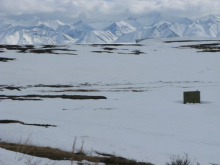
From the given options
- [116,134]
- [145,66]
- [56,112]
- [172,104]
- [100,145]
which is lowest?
[100,145]

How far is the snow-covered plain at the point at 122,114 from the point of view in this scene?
10438 mm

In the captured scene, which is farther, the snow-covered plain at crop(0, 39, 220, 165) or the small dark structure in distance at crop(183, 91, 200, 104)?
the small dark structure in distance at crop(183, 91, 200, 104)

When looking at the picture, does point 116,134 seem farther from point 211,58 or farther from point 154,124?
point 211,58

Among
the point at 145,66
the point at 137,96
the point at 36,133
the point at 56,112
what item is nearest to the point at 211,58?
the point at 145,66

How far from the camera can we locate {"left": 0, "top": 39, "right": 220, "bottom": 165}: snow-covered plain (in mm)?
10438

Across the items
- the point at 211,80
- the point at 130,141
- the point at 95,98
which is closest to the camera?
the point at 130,141

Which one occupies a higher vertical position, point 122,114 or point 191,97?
point 191,97

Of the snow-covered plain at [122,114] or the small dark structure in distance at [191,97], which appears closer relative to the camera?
the snow-covered plain at [122,114]

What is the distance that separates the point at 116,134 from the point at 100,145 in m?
4.18

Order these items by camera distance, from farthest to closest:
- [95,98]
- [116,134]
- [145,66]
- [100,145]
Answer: [145,66]
[95,98]
[116,134]
[100,145]

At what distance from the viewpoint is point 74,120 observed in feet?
58.6

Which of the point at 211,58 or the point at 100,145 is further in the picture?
the point at 211,58

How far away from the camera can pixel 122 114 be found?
784 inches

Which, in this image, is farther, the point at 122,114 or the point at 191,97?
the point at 191,97
